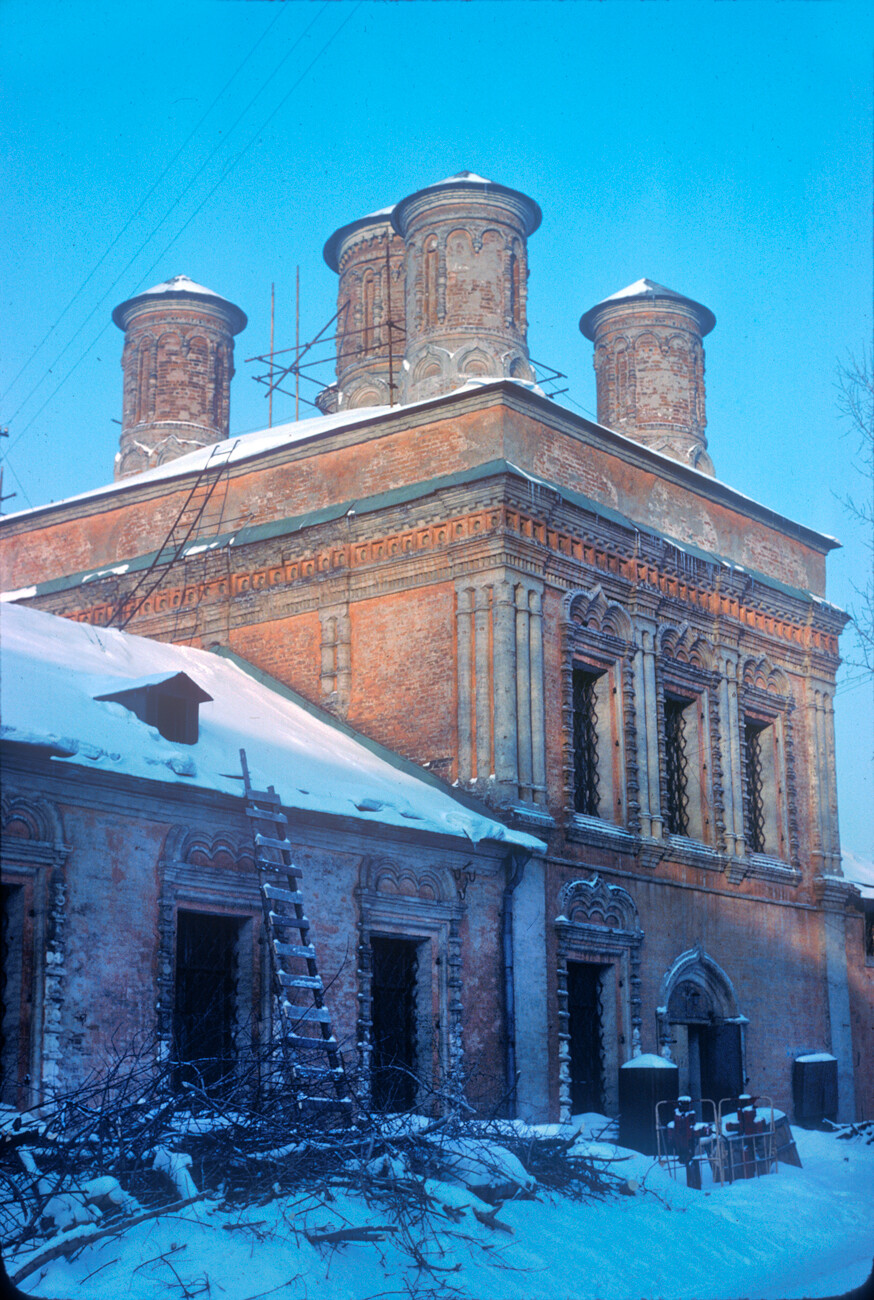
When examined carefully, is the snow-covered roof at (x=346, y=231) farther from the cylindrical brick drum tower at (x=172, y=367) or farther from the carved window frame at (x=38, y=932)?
the carved window frame at (x=38, y=932)

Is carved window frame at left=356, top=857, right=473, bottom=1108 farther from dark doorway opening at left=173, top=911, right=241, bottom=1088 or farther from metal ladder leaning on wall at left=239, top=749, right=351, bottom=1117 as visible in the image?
dark doorway opening at left=173, top=911, right=241, bottom=1088

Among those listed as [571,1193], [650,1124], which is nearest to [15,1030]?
[571,1193]

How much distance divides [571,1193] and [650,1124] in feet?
11.5

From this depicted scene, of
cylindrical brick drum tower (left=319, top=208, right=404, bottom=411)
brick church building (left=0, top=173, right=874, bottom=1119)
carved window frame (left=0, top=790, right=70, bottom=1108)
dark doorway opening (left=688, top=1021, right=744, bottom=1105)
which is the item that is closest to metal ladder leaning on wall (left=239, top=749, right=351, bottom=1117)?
brick church building (left=0, top=173, right=874, bottom=1119)

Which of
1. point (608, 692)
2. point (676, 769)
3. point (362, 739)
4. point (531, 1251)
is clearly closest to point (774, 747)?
point (676, 769)

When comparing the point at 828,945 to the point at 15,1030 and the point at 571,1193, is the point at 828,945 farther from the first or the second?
the point at 15,1030

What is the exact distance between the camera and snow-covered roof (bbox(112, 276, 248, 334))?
845 inches

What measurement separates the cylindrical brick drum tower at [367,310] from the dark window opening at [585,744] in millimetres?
5876

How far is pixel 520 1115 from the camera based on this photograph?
13406 millimetres

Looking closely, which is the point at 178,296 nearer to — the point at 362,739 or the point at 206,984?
the point at 362,739

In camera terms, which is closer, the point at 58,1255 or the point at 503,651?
the point at 58,1255

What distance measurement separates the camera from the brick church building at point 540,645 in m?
14.7

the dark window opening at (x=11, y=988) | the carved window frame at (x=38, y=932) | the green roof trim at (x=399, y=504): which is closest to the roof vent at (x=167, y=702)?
the carved window frame at (x=38, y=932)

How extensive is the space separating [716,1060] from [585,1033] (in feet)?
7.30
